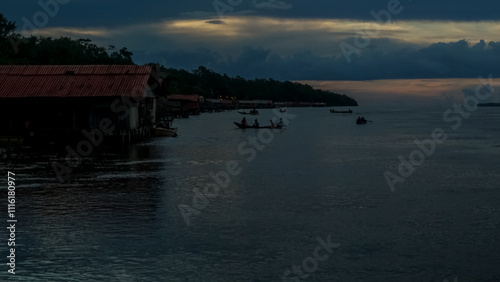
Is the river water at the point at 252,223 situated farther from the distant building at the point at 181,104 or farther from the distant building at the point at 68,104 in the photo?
the distant building at the point at 181,104

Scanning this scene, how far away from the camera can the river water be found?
1432cm

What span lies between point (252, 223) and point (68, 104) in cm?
3347

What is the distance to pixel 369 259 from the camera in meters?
15.1

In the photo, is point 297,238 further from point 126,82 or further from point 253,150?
point 126,82

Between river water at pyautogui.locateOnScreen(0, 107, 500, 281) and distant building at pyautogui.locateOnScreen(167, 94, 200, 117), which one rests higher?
distant building at pyautogui.locateOnScreen(167, 94, 200, 117)

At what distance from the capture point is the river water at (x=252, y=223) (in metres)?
14.3

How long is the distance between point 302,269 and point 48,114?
129ft

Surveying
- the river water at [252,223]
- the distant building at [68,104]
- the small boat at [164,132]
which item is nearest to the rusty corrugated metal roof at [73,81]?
the distant building at [68,104]

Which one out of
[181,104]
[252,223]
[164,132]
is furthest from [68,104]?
[181,104]

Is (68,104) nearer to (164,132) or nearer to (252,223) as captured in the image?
(164,132)

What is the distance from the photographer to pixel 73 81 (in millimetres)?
50656

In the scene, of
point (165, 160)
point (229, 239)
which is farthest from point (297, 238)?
point (165, 160)

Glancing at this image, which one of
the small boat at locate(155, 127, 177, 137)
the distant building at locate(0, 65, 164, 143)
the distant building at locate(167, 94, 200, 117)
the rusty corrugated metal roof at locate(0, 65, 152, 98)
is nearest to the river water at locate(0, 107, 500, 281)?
the distant building at locate(0, 65, 164, 143)

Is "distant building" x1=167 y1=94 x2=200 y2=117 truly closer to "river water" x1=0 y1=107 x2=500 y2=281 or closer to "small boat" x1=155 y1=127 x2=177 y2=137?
"small boat" x1=155 y1=127 x2=177 y2=137
